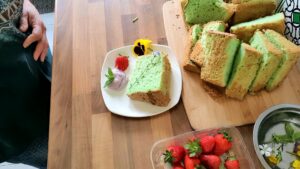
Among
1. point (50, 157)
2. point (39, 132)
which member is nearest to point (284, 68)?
point (50, 157)

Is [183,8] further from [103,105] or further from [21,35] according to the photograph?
[21,35]

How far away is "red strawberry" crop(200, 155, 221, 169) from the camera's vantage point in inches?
34.2

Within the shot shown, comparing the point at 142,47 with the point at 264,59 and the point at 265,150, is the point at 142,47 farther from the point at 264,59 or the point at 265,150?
the point at 265,150

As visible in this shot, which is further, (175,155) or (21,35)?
(21,35)

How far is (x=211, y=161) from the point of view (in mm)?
870

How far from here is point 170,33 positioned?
47.3 inches

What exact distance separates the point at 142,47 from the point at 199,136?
1.35 ft

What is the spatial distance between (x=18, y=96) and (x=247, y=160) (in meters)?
0.82

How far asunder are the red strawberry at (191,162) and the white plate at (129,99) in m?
0.21

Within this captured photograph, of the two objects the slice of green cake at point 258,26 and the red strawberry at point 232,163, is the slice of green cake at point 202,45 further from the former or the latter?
the red strawberry at point 232,163

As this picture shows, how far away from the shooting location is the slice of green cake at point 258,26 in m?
1.05

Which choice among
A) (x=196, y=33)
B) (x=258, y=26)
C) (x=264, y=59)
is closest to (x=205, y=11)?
(x=196, y=33)

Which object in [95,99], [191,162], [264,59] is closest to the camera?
[191,162]

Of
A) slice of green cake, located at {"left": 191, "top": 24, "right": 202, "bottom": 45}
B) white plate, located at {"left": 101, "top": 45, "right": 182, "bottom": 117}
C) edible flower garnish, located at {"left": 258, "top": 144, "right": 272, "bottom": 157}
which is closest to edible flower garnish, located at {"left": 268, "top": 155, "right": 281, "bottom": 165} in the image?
edible flower garnish, located at {"left": 258, "top": 144, "right": 272, "bottom": 157}
